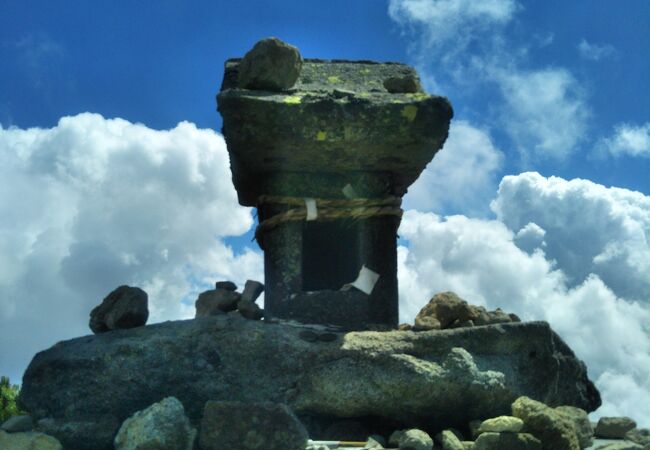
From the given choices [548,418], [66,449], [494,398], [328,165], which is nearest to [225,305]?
[328,165]

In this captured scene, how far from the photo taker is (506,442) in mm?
4109

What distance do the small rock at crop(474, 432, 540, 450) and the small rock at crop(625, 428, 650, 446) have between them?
152cm

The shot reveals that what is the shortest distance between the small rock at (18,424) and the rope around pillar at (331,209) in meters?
2.49

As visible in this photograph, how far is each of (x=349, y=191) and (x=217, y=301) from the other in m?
1.51

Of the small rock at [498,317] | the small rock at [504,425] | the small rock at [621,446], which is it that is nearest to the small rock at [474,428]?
the small rock at [504,425]

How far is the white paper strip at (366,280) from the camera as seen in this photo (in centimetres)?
597

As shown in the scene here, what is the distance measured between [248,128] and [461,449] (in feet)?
9.29

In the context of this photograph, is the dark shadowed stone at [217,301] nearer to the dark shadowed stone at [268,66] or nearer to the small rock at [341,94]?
the dark shadowed stone at [268,66]

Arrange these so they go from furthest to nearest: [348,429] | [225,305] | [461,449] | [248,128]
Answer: [225,305] < [248,128] < [348,429] < [461,449]

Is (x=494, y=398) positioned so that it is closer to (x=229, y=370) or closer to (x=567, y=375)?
(x=567, y=375)

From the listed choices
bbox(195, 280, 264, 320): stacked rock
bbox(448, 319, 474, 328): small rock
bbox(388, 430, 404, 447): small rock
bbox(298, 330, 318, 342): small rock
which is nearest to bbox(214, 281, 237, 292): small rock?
bbox(195, 280, 264, 320): stacked rock

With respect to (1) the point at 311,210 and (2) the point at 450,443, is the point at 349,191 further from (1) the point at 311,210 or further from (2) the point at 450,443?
(2) the point at 450,443

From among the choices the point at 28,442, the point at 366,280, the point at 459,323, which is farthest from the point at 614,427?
the point at 28,442

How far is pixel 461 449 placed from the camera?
4105 mm
